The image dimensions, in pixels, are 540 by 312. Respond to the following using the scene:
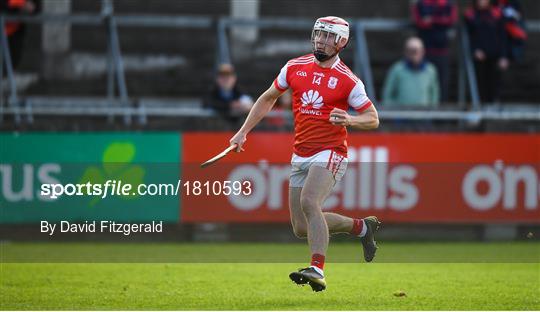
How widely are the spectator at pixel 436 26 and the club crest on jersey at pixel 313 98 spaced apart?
8.53 meters

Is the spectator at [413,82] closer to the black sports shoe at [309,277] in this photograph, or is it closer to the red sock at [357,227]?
the red sock at [357,227]

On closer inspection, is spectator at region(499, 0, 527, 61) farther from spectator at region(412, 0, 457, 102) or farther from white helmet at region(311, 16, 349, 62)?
white helmet at region(311, 16, 349, 62)

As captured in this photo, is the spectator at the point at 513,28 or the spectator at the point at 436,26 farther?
the spectator at the point at 513,28

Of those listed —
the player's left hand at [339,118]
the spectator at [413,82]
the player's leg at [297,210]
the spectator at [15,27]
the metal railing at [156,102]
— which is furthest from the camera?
the spectator at [15,27]

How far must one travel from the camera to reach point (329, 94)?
36.8 ft

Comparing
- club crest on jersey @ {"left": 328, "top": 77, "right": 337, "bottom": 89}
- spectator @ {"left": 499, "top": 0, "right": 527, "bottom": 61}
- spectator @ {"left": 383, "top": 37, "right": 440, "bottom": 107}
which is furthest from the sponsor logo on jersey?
spectator @ {"left": 499, "top": 0, "right": 527, "bottom": 61}

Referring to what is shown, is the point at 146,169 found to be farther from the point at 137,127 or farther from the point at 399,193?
the point at 399,193

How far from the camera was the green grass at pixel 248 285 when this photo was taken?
10.8 m

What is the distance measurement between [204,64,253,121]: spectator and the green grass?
2662 mm

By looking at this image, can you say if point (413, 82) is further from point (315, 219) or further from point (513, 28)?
point (315, 219)

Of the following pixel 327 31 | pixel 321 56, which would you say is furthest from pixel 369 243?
pixel 327 31

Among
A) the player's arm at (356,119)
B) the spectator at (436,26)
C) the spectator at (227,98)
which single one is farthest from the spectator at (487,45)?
the player's arm at (356,119)

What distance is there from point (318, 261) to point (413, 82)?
8.52 meters

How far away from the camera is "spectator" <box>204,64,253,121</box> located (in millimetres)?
18000
